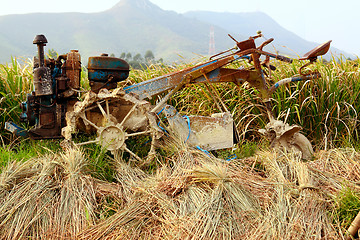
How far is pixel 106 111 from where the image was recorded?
11.2 feet

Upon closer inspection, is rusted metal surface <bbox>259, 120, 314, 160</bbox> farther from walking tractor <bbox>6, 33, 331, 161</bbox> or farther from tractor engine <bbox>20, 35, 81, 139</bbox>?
tractor engine <bbox>20, 35, 81, 139</bbox>

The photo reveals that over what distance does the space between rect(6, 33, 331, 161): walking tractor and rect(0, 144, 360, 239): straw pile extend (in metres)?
0.38

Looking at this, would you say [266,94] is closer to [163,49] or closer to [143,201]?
[143,201]

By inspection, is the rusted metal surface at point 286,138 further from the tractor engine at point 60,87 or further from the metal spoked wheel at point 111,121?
the tractor engine at point 60,87

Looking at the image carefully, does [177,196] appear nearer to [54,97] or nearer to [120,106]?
[120,106]

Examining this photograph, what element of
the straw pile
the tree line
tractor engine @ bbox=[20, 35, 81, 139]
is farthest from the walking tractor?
the tree line

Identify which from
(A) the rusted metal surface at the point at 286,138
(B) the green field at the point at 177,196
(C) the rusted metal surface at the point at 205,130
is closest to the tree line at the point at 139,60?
(C) the rusted metal surface at the point at 205,130

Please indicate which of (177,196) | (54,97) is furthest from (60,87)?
(177,196)

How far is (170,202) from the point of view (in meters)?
2.59

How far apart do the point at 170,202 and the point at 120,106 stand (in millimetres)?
1324

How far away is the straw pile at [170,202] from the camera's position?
2.36 metres

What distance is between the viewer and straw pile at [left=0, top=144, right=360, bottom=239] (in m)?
2.36

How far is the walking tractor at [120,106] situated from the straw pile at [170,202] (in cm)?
38

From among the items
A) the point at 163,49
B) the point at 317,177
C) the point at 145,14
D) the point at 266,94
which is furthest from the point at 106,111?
the point at 145,14
